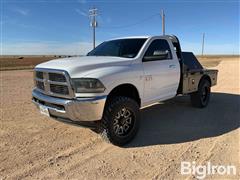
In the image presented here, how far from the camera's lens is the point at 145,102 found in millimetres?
5078

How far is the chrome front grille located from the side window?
178 centimetres

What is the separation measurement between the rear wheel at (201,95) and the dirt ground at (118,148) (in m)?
0.60

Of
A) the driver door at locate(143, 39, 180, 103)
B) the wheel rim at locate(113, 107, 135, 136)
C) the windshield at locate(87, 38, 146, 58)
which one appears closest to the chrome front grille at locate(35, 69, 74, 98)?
the wheel rim at locate(113, 107, 135, 136)

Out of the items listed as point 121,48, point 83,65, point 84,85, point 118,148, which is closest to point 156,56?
point 121,48

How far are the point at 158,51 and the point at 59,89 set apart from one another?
7.41 feet

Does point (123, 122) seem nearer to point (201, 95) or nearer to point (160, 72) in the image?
point (160, 72)

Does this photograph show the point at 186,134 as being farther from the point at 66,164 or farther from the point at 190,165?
the point at 66,164

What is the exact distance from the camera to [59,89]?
13.7ft

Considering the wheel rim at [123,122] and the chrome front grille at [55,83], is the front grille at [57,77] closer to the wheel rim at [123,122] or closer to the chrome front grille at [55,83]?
the chrome front grille at [55,83]

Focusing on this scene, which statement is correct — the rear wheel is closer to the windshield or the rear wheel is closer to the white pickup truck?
the white pickup truck

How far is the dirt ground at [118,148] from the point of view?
3545 mm

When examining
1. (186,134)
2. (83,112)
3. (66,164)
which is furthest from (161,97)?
(66,164)

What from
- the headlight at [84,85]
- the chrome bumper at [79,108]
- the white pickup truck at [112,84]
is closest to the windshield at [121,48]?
the white pickup truck at [112,84]

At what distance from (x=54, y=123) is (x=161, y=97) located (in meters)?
2.51
